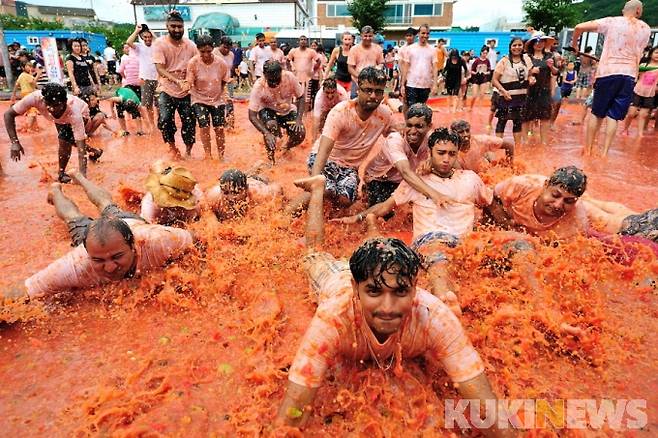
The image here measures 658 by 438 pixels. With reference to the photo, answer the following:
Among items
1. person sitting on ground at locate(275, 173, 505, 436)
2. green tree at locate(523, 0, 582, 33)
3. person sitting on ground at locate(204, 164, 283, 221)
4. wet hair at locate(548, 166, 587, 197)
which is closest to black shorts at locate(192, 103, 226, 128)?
person sitting on ground at locate(204, 164, 283, 221)

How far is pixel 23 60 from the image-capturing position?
14914 mm

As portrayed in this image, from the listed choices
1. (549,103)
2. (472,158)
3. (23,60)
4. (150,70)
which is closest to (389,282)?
(472,158)

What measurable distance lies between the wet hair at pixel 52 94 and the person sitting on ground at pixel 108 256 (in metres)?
2.94

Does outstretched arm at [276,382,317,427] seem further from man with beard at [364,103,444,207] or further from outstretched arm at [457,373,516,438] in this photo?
man with beard at [364,103,444,207]

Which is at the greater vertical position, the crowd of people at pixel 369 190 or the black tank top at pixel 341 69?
the black tank top at pixel 341 69

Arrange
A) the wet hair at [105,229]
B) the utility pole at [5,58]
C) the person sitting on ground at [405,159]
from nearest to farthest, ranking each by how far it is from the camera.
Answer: the wet hair at [105,229] < the person sitting on ground at [405,159] < the utility pole at [5,58]

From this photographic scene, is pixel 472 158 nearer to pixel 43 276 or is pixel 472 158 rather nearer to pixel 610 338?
pixel 610 338

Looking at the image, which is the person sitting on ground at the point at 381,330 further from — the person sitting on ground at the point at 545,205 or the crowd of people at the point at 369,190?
the person sitting on ground at the point at 545,205

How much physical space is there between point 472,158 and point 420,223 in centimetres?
168

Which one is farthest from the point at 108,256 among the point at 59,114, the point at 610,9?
the point at 610,9

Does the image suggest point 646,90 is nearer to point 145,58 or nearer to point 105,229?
point 145,58

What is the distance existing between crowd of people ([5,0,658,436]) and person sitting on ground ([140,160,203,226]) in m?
0.01

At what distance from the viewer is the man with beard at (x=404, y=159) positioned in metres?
4.03

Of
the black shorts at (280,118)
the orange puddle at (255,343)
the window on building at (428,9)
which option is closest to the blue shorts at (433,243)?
the orange puddle at (255,343)
